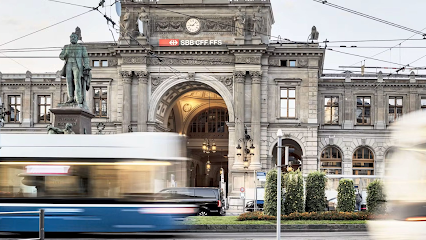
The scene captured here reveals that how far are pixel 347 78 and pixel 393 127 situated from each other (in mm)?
42658

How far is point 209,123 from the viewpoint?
73.0m

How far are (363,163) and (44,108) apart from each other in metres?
30.8

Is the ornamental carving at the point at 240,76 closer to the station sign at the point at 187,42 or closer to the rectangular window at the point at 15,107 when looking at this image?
the station sign at the point at 187,42

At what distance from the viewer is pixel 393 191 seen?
1483cm

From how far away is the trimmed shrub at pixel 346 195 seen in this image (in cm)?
3384

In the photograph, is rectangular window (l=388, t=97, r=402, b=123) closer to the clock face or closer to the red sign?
the clock face

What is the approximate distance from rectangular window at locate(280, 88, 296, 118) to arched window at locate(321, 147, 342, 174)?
5604mm

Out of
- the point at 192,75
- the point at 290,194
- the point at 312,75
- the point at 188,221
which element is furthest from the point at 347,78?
the point at 188,221

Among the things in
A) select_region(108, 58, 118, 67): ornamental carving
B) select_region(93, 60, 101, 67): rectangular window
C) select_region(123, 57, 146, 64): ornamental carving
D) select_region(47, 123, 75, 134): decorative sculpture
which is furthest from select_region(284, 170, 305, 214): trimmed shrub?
select_region(93, 60, 101, 67): rectangular window

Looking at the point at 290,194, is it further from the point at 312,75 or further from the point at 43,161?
the point at 312,75

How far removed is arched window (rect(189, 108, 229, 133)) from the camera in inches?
2857

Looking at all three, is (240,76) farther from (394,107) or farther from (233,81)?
(394,107)

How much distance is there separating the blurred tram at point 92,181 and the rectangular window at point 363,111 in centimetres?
4058

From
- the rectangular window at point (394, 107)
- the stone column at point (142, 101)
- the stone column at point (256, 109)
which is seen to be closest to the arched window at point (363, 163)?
the rectangular window at point (394, 107)
